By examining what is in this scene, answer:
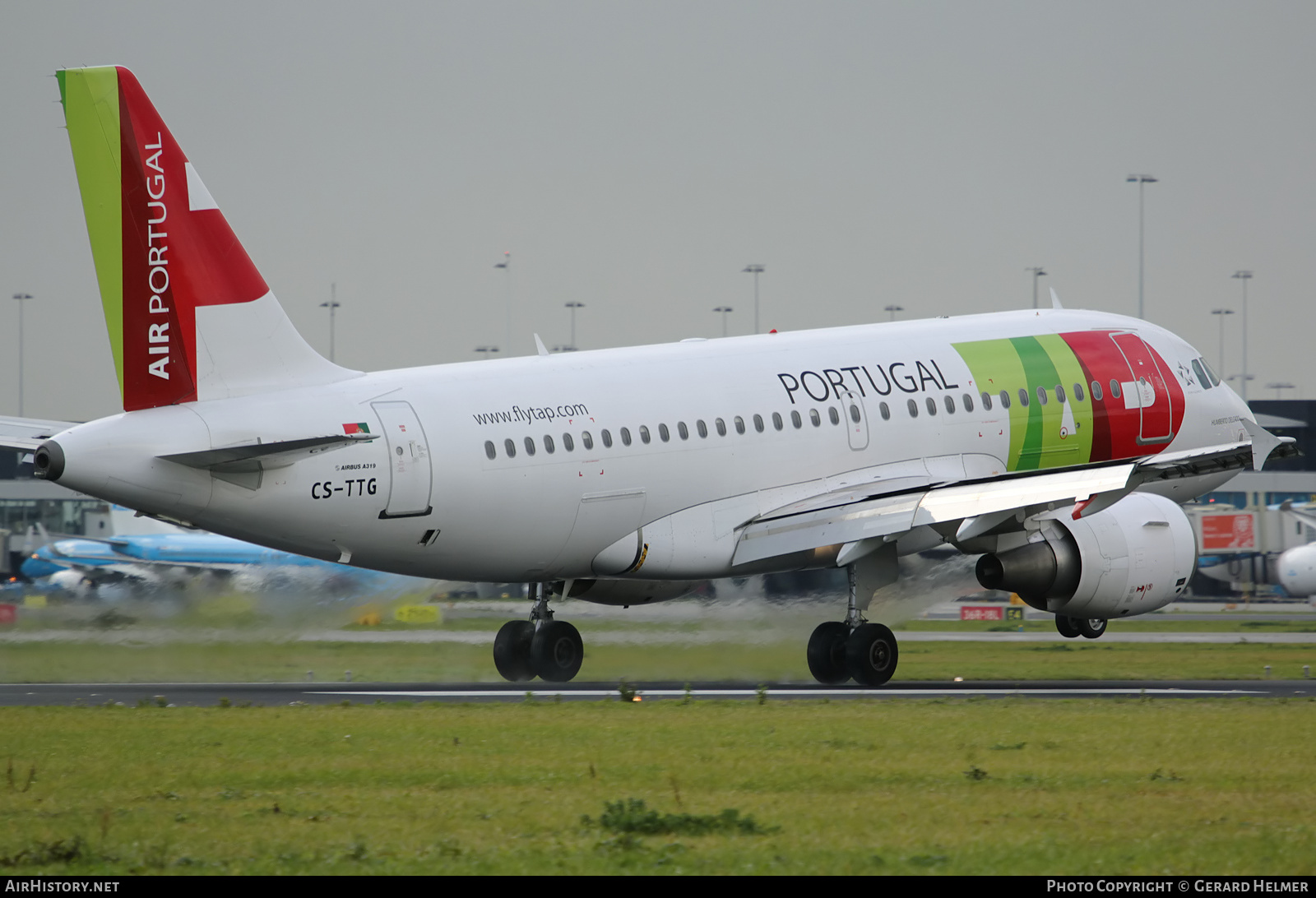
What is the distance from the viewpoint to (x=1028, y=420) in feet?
108

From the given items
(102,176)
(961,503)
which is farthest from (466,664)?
(102,176)

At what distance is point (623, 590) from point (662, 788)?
14.4 m

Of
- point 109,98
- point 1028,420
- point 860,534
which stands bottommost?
point 860,534

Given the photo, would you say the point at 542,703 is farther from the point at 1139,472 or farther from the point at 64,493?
the point at 64,493

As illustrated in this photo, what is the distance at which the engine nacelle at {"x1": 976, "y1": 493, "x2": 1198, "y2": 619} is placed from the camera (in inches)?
1169

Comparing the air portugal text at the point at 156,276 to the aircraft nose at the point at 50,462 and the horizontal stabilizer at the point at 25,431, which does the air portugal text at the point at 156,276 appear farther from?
the horizontal stabilizer at the point at 25,431

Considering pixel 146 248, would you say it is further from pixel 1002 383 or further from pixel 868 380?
pixel 1002 383

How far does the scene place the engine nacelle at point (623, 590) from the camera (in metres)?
30.4

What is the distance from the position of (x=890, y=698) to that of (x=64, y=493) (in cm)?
6649

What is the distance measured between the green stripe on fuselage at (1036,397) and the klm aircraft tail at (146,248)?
47.7 feet

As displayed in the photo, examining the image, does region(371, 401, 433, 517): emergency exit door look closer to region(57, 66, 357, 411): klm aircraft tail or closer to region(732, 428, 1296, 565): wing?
region(57, 66, 357, 411): klm aircraft tail

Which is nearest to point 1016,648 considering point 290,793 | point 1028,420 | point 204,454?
point 1028,420

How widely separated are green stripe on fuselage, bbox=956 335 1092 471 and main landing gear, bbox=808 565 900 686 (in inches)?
210

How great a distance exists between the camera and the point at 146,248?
2420cm
